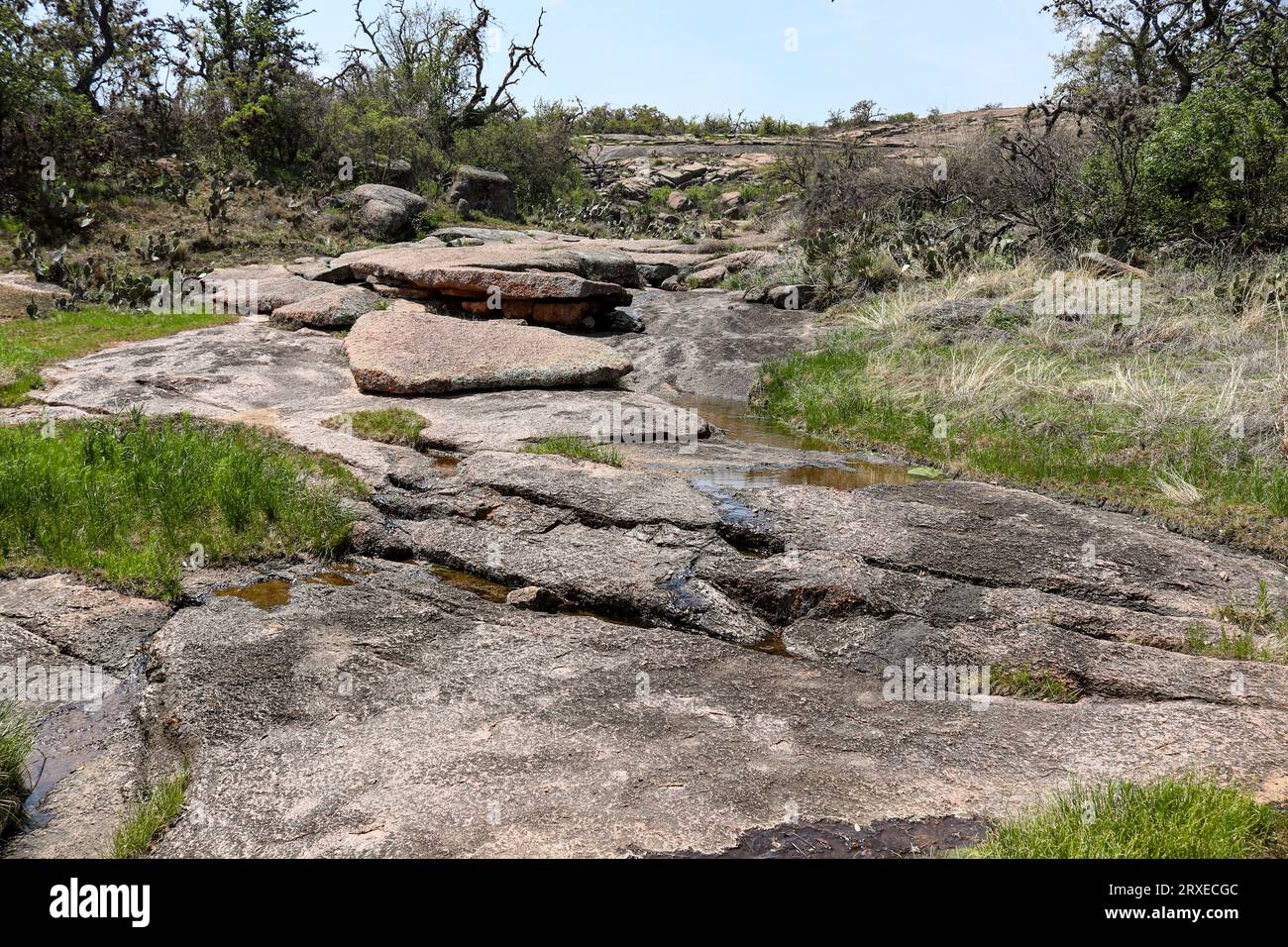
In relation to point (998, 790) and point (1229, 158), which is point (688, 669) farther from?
point (1229, 158)

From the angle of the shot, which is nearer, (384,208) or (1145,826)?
(1145,826)

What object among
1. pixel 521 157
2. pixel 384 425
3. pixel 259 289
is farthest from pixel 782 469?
pixel 521 157

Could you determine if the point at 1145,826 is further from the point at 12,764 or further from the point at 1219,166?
the point at 1219,166

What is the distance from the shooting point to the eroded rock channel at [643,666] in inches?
134

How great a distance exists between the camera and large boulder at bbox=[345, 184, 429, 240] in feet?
68.5

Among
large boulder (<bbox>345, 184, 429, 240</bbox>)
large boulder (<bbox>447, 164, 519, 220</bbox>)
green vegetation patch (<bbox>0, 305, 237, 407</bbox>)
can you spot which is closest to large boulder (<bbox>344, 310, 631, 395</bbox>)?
green vegetation patch (<bbox>0, 305, 237, 407</bbox>)

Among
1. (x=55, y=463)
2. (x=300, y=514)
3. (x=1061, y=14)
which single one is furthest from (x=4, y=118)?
(x=1061, y=14)

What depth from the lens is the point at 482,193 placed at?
25.3 m

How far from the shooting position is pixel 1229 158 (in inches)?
520

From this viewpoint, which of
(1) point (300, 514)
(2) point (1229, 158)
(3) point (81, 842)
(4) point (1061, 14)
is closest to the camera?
(3) point (81, 842)

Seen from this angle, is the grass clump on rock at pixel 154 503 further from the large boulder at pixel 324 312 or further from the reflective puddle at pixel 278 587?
the large boulder at pixel 324 312

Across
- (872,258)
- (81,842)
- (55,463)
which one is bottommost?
(81,842)

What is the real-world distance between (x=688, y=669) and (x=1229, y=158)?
13.3 metres

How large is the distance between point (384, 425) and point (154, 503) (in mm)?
2545
